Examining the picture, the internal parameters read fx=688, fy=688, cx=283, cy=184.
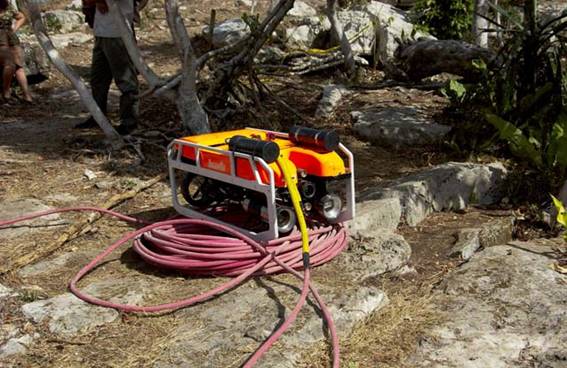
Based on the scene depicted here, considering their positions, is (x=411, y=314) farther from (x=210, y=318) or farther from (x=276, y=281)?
(x=210, y=318)

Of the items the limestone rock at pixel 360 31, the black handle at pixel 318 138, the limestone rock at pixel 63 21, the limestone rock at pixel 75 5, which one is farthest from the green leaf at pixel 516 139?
the limestone rock at pixel 75 5

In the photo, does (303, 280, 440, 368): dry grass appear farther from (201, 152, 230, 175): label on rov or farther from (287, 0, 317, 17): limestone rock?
(287, 0, 317, 17): limestone rock

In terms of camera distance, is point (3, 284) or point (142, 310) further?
point (3, 284)

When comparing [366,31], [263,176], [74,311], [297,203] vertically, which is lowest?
[74,311]

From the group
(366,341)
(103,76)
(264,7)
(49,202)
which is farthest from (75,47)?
(366,341)

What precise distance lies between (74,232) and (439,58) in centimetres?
553

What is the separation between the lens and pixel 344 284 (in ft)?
12.1

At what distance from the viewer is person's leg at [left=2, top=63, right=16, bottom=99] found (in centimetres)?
852

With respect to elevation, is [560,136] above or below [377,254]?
above

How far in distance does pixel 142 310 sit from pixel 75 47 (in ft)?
31.5

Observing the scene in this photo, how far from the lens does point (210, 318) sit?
10.8 feet

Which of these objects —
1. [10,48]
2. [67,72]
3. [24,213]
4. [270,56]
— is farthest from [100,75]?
[270,56]

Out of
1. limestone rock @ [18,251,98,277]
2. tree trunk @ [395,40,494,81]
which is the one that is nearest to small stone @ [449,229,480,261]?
limestone rock @ [18,251,98,277]

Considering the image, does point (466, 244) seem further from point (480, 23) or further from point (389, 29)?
point (480, 23)
